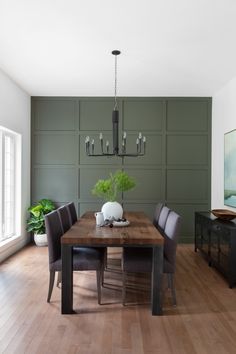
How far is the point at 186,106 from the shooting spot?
5578 mm

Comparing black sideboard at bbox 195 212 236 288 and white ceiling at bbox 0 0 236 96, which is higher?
white ceiling at bbox 0 0 236 96

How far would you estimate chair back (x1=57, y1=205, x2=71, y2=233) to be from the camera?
133 inches

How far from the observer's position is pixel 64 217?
3.55m

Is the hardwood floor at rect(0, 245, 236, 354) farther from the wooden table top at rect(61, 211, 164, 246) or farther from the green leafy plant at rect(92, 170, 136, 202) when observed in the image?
the green leafy plant at rect(92, 170, 136, 202)

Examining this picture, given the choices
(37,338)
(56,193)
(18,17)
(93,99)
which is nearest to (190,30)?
(18,17)

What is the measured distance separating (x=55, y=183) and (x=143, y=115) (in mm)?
2103

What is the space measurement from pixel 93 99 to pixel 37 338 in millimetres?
4274

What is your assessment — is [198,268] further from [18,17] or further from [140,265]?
[18,17]

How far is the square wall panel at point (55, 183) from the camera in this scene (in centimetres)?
561

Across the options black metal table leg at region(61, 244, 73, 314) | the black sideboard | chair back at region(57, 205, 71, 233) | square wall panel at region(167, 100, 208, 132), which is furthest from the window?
the black sideboard

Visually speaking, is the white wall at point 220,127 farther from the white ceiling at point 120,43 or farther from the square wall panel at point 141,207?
the square wall panel at point 141,207

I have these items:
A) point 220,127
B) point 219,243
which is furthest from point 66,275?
point 220,127

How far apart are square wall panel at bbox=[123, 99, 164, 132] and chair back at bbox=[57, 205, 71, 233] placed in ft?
8.11

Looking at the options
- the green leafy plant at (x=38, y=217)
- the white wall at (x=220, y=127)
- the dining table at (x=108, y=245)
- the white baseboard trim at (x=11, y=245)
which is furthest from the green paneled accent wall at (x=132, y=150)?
the dining table at (x=108, y=245)
